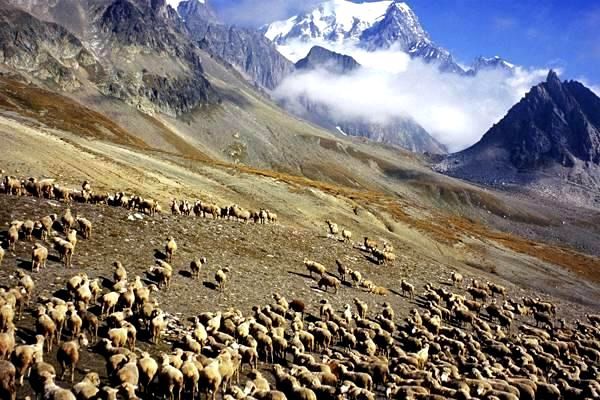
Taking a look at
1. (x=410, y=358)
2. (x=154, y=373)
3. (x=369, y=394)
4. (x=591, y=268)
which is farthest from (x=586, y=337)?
(x=591, y=268)

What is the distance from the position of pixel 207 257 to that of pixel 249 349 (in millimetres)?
12705

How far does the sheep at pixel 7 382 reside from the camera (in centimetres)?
1375

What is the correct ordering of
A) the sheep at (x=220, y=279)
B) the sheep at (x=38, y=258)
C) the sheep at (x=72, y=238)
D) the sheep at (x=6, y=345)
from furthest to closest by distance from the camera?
the sheep at (x=220, y=279), the sheep at (x=72, y=238), the sheep at (x=38, y=258), the sheep at (x=6, y=345)

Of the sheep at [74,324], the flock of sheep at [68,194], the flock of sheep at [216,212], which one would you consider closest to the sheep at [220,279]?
the sheep at [74,324]

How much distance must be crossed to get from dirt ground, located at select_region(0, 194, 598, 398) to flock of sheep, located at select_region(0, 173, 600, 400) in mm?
485

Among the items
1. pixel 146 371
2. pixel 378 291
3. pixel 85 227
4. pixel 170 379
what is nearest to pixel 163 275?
pixel 85 227

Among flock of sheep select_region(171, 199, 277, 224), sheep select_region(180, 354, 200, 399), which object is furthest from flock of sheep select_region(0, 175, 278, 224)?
sheep select_region(180, 354, 200, 399)

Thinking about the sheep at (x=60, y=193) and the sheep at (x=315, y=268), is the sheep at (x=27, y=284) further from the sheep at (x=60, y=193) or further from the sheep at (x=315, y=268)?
the sheep at (x=315, y=268)

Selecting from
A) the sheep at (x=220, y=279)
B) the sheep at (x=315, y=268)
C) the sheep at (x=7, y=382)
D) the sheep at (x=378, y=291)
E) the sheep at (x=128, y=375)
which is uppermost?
the sheep at (x=315, y=268)

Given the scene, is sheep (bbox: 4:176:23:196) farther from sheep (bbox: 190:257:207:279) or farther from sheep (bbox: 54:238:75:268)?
sheep (bbox: 190:257:207:279)

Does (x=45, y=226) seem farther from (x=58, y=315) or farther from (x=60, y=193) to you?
(x=58, y=315)

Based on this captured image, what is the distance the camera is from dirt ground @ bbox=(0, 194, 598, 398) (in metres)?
23.9

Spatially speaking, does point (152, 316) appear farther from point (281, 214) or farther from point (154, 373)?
point (281, 214)

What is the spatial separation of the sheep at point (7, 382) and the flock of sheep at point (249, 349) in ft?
0.08
